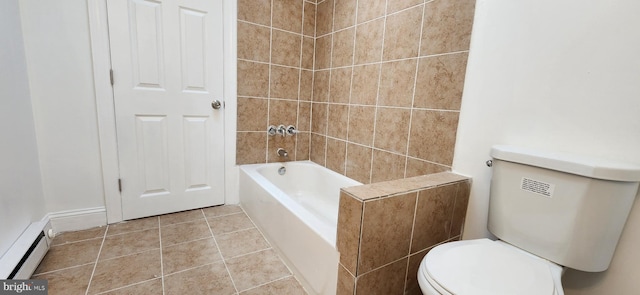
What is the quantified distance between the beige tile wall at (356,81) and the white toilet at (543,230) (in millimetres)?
443

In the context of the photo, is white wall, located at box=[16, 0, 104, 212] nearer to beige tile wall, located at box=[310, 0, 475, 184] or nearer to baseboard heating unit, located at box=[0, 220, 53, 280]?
baseboard heating unit, located at box=[0, 220, 53, 280]

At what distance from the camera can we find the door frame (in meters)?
1.66

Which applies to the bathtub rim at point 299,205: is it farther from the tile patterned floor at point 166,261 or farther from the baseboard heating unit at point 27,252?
the baseboard heating unit at point 27,252

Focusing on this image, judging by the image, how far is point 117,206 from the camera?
1897mm

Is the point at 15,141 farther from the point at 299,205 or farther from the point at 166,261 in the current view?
the point at 299,205

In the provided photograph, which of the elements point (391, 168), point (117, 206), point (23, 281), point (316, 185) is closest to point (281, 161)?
point (316, 185)

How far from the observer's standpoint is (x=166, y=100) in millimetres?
1918

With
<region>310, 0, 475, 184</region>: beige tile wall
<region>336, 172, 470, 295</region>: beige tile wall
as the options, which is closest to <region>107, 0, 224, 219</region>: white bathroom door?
<region>310, 0, 475, 184</region>: beige tile wall

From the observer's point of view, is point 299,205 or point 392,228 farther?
point 299,205

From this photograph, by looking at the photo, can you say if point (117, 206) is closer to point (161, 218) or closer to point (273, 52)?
point (161, 218)

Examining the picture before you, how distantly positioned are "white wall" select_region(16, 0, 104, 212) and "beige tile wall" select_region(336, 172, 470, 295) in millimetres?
1772

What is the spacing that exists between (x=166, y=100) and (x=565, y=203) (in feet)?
7.30

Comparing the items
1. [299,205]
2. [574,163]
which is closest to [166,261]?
[299,205]

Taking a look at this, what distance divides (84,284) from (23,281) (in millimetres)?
214
